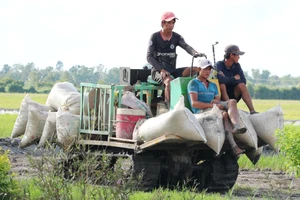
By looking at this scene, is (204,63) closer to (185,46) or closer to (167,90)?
(167,90)

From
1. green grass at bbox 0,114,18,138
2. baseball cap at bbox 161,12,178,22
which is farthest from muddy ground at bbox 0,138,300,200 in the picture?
green grass at bbox 0,114,18,138

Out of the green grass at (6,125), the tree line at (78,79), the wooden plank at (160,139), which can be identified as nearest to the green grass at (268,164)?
the wooden plank at (160,139)

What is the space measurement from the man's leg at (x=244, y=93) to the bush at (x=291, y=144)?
0.93 m

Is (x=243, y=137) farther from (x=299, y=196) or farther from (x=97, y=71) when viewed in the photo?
(x=97, y=71)

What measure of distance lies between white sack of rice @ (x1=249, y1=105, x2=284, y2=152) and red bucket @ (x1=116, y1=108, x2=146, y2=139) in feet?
5.57

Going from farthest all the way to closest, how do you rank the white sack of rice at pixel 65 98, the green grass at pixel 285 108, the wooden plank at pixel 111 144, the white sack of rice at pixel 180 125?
the green grass at pixel 285 108
the white sack of rice at pixel 65 98
the wooden plank at pixel 111 144
the white sack of rice at pixel 180 125

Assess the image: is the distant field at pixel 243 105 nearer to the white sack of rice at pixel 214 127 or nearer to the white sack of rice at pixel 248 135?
the white sack of rice at pixel 248 135

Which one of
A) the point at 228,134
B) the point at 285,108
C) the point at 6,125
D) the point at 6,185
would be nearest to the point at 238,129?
the point at 228,134

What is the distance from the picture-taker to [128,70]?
14.7 metres

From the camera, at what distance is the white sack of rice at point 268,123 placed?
512 inches

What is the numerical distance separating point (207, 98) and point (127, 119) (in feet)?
4.24

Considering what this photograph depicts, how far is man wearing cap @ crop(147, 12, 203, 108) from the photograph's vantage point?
1383cm

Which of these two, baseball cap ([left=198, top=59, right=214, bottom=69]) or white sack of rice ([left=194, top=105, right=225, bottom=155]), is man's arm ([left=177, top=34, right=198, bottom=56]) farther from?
white sack of rice ([left=194, top=105, right=225, bottom=155])

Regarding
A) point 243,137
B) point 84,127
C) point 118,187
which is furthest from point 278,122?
point 118,187
